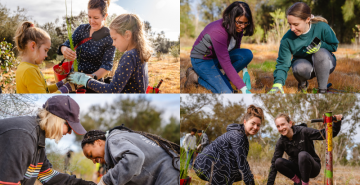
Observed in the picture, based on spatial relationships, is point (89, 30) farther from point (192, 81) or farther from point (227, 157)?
point (227, 157)

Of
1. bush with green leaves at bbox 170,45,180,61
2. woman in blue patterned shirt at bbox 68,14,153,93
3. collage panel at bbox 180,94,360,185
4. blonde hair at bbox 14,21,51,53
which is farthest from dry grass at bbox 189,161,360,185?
blonde hair at bbox 14,21,51,53

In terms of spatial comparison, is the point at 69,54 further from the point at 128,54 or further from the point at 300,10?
the point at 300,10

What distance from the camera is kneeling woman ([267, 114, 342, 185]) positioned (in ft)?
9.04

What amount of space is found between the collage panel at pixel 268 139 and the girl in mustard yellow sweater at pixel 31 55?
1684 mm

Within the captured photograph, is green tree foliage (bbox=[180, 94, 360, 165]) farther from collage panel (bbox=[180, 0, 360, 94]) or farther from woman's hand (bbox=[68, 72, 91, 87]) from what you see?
woman's hand (bbox=[68, 72, 91, 87])

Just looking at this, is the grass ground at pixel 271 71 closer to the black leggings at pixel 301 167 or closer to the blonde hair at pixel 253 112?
the blonde hair at pixel 253 112

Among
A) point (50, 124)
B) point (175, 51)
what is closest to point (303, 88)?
point (175, 51)

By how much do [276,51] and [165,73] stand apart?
1.60 m

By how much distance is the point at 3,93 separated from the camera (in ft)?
9.84

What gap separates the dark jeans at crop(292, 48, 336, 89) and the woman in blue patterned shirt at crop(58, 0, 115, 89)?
7.25 feet

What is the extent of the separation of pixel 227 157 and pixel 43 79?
216 cm

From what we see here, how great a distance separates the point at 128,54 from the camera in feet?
8.39

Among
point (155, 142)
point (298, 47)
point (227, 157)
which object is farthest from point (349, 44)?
point (155, 142)

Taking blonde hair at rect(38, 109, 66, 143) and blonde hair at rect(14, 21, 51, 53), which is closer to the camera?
blonde hair at rect(38, 109, 66, 143)
